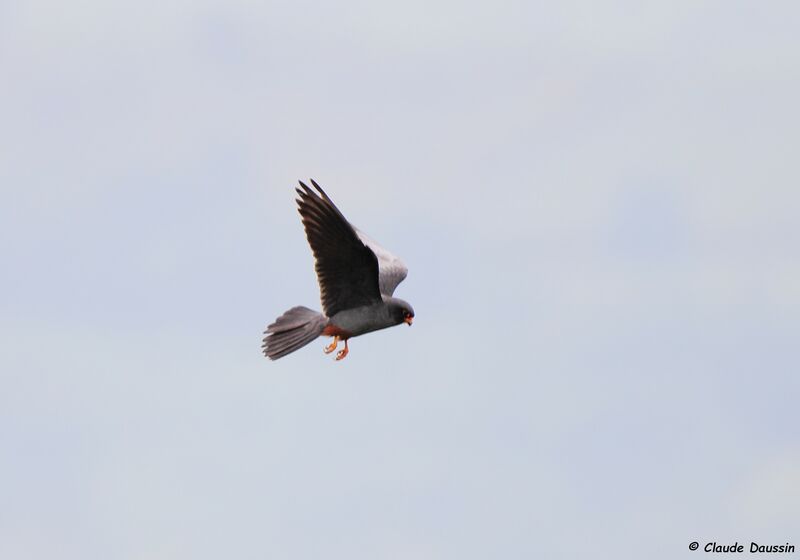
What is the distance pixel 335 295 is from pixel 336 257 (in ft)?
2.56

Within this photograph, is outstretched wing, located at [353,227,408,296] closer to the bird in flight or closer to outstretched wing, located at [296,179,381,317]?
the bird in flight

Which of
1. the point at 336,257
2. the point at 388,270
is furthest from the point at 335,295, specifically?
the point at 388,270

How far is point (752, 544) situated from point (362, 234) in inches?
346

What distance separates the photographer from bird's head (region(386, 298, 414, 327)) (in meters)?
25.1

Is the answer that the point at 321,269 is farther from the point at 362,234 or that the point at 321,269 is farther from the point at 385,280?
the point at 362,234

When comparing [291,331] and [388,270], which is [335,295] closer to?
[291,331]

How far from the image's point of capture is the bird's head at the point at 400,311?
25.1 meters

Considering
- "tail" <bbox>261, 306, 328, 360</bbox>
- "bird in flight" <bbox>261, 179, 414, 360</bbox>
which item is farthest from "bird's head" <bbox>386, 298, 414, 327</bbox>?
"tail" <bbox>261, 306, 328, 360</bbox>

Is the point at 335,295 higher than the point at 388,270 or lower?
lower

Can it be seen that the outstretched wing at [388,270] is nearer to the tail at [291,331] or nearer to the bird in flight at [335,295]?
the bird in flight at [335,295]

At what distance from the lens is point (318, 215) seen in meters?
23.4

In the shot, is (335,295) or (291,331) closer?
(335,295)

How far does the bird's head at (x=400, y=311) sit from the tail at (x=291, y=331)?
95cm

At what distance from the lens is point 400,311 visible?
991 inches
